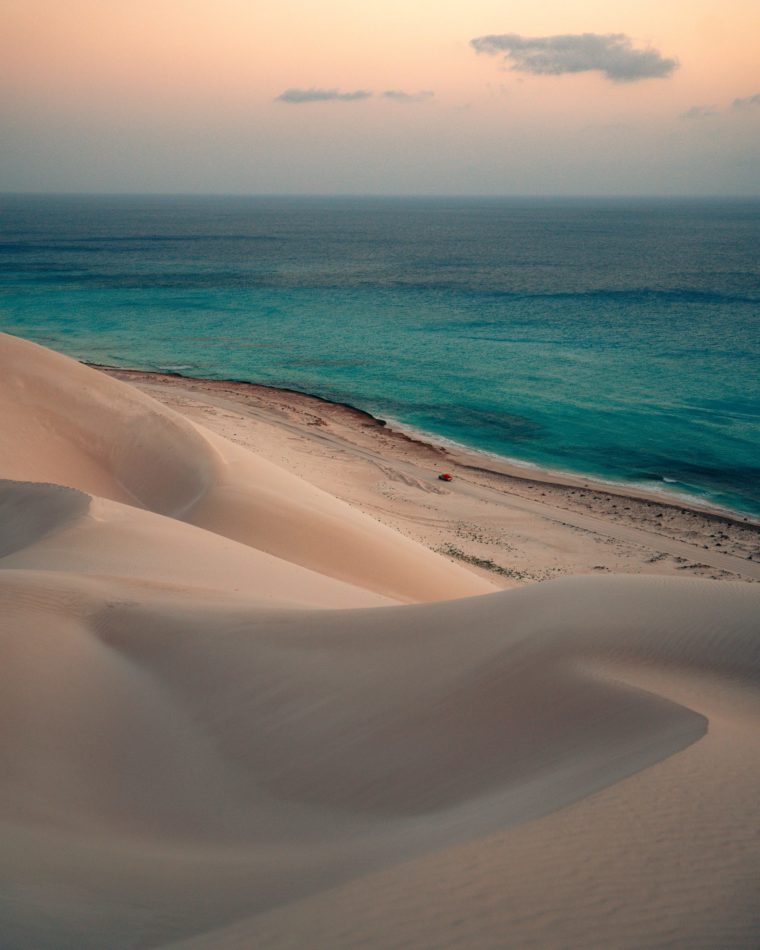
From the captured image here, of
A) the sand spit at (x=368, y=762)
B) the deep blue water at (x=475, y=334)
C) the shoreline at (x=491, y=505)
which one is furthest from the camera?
the deep blue water at (x=475, y=334)

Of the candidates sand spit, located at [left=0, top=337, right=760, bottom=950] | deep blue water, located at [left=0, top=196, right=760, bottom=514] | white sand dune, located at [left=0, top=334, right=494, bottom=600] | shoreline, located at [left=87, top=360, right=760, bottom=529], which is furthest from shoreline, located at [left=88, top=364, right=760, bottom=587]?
sand spit, located at [left=0, top=337, right=760, bottom=950]

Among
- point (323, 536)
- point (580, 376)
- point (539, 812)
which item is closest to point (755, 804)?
point (539, 812)

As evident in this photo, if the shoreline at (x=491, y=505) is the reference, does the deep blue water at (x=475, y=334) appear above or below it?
above

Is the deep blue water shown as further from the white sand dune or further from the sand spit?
the sand spit

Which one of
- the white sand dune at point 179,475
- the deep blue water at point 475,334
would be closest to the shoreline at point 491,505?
the deep blue water at point 475,334

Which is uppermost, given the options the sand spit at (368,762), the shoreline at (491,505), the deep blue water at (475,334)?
the deep blue water at (475,334)

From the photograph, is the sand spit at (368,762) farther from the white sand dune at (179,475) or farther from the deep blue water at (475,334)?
the deep blue water at (475,334)

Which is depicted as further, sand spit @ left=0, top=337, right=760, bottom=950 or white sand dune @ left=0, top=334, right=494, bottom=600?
white sand dune @ left=0, top=334, right=494, bottom=600

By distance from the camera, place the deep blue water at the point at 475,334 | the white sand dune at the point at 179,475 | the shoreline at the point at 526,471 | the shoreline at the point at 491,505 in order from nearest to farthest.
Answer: the white sand dune at the point at 179,475, the shoreline at the point at 491,505, the shoreline at the point at 526,471, the deep blue water at the point at 475,334
